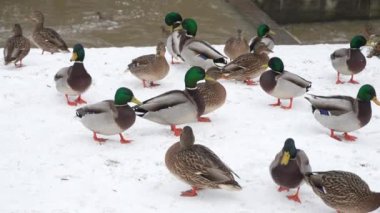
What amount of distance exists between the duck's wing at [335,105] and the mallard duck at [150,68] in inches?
93.0

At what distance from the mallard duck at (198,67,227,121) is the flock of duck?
1 cm

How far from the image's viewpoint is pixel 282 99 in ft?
28.0

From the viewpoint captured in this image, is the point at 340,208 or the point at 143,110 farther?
the point at 143,110

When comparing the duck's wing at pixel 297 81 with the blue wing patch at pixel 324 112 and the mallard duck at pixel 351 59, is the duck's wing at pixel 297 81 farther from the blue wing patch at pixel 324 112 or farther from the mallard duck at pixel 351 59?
the mallard duck at pixel 351 59

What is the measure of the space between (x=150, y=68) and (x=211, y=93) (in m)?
1.32

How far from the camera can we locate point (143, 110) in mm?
7043

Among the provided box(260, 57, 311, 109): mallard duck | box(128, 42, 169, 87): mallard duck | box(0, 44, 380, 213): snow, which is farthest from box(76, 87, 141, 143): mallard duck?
box(260, 57, 311, 109): mallard duck

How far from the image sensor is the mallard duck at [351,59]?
9016 mm

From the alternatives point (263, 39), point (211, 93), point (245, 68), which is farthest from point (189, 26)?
point (211, 93)

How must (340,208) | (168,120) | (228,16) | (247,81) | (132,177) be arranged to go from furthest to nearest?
1. (228,16)
2. (247,81)
3. (168,120)
4. (132,177)
5. (340,208)

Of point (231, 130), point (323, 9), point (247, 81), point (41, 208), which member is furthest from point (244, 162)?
point (323, 9)

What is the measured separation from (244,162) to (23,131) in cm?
249

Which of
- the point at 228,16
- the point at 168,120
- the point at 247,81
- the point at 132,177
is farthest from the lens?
the point at 228,16

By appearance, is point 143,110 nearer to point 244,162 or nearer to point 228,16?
point 244,162
